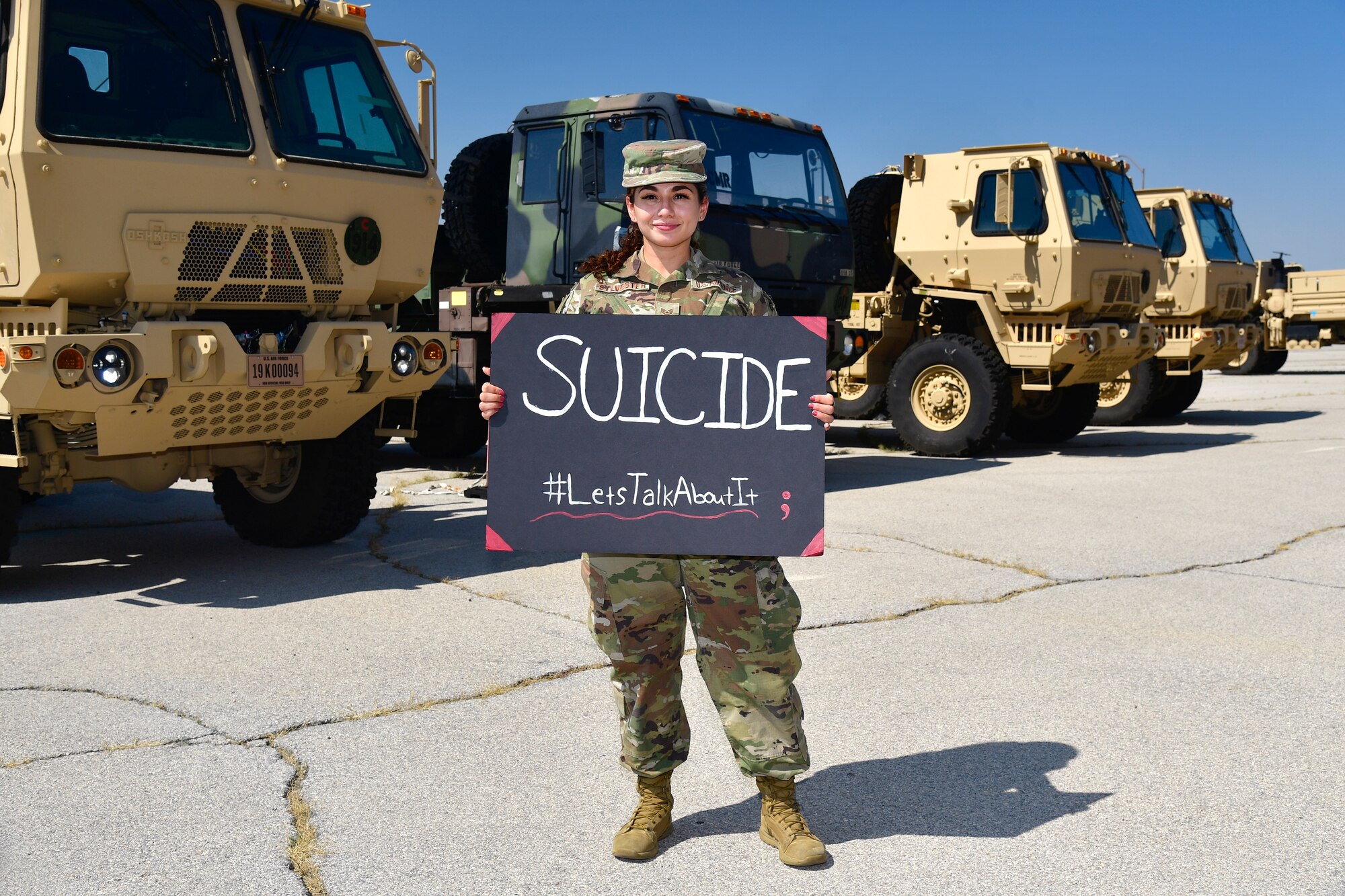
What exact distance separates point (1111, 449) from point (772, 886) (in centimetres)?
1038

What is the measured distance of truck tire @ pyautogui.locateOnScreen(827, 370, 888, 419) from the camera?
14.3 m

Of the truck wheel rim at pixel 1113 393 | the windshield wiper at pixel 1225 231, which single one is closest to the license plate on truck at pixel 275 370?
the truck wheel rim at pixel 1113 393

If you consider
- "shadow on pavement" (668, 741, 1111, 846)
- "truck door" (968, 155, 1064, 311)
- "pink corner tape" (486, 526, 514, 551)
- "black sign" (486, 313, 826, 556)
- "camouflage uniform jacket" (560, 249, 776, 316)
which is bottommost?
"shadow on pavement" (668, 741, 1111, 846)

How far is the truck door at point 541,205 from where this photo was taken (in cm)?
940

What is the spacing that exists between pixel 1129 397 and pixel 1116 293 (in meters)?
3.82

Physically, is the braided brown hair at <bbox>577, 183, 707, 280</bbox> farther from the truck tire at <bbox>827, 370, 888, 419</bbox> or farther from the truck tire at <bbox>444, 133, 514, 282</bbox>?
the truck tire at <bbox>827, 370, 888, 419</bbox>

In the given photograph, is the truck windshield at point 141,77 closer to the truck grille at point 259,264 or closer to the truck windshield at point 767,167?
the truck grille at point 259,264

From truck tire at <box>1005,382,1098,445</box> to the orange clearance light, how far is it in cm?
977

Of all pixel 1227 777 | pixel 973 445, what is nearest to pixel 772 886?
pixel 1227 777

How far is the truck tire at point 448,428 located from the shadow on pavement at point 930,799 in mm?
7763

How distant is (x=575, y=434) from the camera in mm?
3289

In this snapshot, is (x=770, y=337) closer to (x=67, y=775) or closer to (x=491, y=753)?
(x=491, y=753)

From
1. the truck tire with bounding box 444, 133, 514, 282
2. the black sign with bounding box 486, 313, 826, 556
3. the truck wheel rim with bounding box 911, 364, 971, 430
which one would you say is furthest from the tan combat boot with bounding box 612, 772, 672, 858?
the truck wheel rim with bounding box 911, 364, 971, 430

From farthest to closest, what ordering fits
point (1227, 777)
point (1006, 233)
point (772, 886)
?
point (1006, 233), point (1227, 777), point (772, 886)
